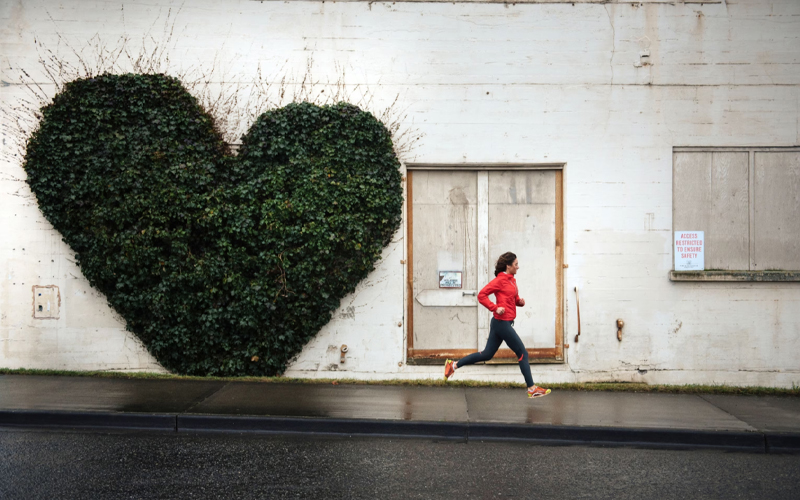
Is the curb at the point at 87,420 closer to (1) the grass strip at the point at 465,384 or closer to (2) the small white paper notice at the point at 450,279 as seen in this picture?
(1) the grass strip at the point at 465,384

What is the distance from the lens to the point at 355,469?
5.78 metres

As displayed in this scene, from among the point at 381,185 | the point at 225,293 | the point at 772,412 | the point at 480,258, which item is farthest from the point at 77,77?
the point at 772,412

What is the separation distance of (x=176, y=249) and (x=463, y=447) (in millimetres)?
4745

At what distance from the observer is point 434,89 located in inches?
369

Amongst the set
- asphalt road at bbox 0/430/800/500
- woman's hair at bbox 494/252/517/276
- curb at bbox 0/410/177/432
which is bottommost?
asphalt road at bbox 0/430/800/500

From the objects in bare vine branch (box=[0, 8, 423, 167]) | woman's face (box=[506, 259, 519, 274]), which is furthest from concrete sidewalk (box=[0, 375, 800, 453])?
bare vine branch (box=[0, 8, 423, 167])

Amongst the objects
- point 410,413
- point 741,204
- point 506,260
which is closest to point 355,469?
point 410,413

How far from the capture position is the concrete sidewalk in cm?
691

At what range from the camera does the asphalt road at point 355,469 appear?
5.23m

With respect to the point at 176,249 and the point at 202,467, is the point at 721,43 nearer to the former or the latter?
the point at 176,249

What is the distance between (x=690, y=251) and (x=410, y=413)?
4859 mm

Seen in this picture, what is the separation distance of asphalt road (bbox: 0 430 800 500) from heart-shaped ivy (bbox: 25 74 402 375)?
250cm

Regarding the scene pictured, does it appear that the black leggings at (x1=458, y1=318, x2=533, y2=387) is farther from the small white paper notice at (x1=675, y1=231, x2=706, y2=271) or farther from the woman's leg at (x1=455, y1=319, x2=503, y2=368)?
the small white paper notice at (x1=675, y1=231, x2=706, y2=271)

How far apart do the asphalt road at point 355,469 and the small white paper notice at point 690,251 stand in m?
3.44
